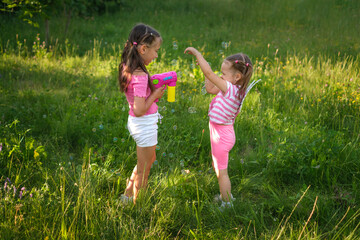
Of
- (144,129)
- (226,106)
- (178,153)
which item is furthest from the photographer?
(178,153)

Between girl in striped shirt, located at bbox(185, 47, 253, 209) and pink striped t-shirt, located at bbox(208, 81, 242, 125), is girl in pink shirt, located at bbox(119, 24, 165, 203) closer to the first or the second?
girl in striped shirt, located at bbox(185, 47, 253, 209)

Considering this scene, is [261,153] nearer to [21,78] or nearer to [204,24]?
[21,78]

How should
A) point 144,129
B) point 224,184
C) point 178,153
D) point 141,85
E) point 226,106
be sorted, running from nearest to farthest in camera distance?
1. point 141,85
2. point 144,129
3. point 226,106
4. point 224,184
5. point 178,153

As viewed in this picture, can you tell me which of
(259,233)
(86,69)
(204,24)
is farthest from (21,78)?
(204,24)

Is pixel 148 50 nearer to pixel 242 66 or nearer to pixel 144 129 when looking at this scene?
pixel 144 129

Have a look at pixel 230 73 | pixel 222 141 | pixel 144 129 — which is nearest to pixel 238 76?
pixel 230 73

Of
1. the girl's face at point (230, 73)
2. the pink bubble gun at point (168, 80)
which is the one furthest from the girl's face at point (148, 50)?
the girl's face at point (230, 73)

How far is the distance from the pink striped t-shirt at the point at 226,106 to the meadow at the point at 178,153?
2.15ft

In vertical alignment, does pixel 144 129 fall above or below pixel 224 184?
above

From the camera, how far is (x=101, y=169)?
10.2 feet

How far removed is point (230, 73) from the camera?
2.73 m

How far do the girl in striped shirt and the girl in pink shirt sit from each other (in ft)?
1.11

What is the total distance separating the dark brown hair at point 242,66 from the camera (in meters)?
2.67

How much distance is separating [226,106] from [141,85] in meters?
0.72
